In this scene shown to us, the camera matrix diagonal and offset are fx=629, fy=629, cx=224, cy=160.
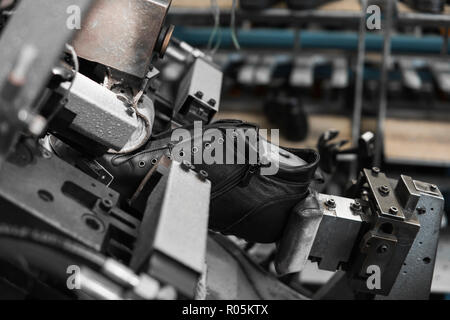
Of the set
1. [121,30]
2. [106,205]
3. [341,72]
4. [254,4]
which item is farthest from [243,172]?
[341,72]

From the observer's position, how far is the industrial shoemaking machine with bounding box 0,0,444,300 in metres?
0.98

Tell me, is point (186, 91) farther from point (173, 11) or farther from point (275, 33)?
point (275, 33)

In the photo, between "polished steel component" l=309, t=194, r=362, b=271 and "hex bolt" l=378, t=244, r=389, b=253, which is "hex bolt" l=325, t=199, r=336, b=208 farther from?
"hex bolt" l=378, t=244, r=389, b=253

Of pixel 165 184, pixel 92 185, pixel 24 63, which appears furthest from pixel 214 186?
pixel 24 63

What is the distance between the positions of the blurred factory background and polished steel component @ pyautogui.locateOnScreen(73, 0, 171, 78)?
1554 millimetres

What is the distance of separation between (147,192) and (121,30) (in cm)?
37

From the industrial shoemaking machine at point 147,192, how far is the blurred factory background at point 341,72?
1296 millimetres

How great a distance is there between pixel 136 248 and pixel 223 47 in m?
2.58

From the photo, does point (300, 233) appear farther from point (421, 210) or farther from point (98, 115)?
point (98, 115)

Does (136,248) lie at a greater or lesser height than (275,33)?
greater

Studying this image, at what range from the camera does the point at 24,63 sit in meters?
0.81

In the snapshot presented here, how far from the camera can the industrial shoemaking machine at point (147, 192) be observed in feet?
3.21

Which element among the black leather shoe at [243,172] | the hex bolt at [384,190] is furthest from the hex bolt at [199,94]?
the hex bolt at [384,190]

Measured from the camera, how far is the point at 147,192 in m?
1.35
